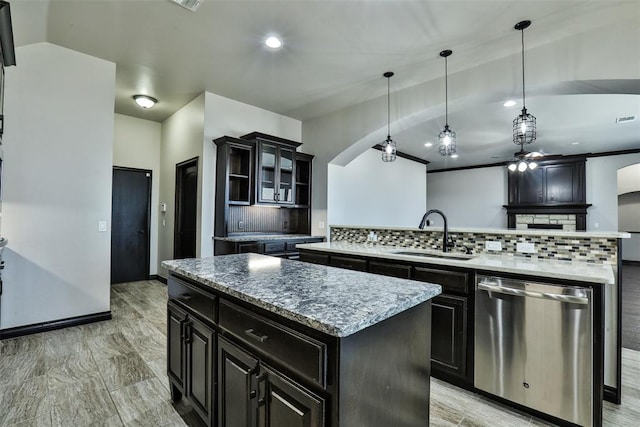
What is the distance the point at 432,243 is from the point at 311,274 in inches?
72.5

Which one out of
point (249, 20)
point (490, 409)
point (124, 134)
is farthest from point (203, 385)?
point (124, 134)

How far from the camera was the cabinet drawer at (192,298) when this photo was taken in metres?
1.49

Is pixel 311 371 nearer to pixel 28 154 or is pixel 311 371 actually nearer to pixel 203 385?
pixel 203 385

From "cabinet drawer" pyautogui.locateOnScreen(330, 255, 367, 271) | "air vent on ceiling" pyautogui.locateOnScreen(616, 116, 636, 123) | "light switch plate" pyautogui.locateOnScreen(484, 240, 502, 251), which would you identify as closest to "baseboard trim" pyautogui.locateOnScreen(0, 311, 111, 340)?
"cabinet drawer" pyautogui.locateOnScreen(330, 255, 367, 271)

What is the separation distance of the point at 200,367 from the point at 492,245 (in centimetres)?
247

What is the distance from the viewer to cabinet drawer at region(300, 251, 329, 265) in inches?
123

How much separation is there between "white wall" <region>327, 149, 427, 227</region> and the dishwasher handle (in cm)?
318

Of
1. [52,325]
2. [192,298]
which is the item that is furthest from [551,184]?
[52,325]

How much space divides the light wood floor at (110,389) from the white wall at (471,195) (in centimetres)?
671

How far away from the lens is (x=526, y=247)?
8.08ft

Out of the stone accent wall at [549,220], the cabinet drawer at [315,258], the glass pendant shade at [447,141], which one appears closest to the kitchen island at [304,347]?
the cabinet drawer at [315,258]

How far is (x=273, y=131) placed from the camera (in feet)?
16.6

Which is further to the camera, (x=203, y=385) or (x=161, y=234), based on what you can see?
(x=161, y=234)

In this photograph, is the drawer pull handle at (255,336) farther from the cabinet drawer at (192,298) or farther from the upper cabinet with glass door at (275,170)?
the upper cabinet with glass door at (275,170)
